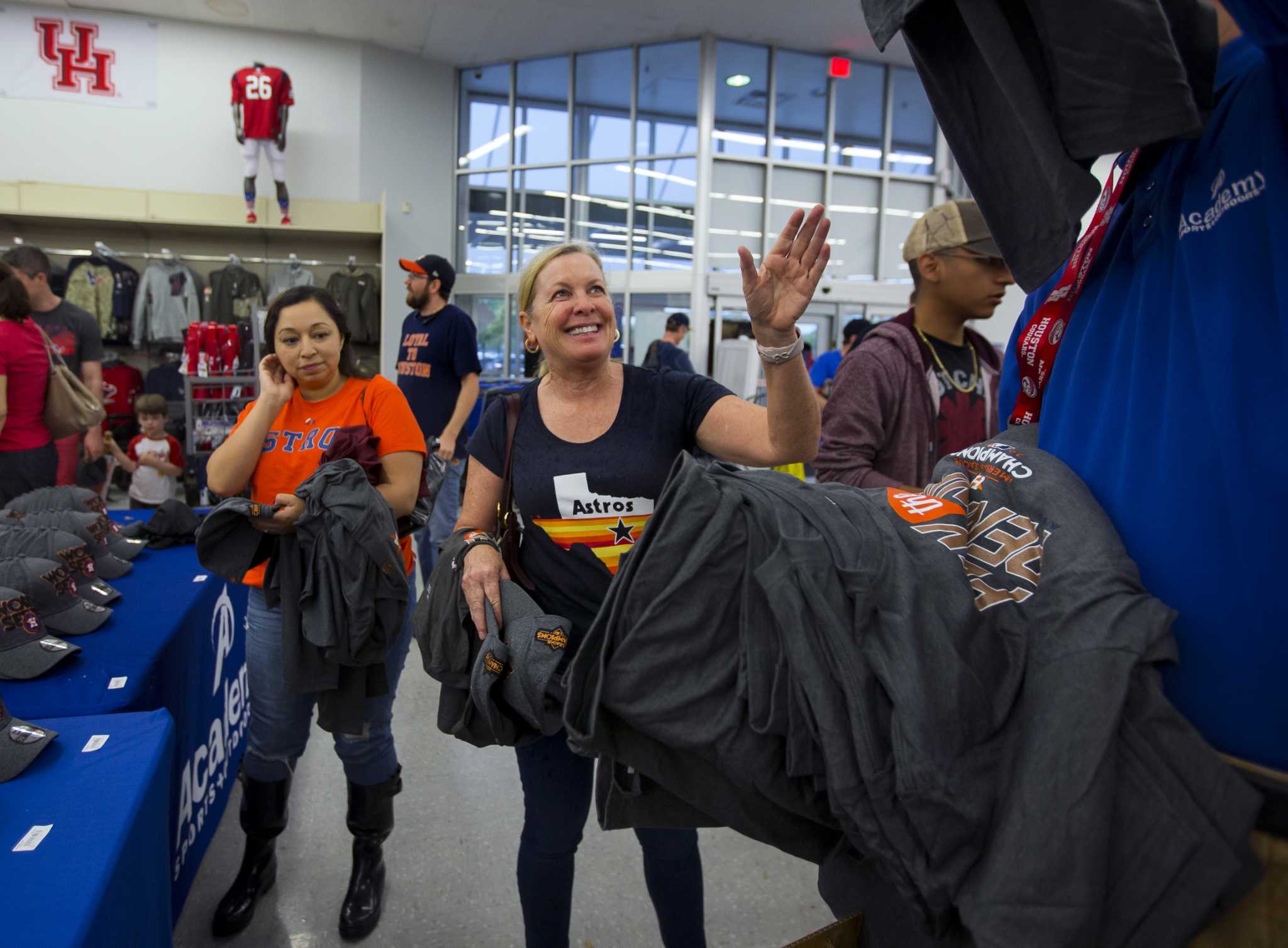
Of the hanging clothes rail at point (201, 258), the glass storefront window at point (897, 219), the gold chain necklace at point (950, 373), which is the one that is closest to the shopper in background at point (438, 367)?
the gold chain necklace at point (950, 373)

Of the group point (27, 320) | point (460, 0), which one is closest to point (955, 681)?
point (27, 320)

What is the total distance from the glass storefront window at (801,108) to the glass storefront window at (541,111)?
9.23 feet

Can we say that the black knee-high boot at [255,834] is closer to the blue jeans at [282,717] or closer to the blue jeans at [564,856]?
the blue jeans at [282,717]

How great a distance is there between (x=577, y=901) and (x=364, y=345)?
8669 millimetres

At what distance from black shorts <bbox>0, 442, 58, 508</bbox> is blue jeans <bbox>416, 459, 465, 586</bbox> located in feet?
5.39

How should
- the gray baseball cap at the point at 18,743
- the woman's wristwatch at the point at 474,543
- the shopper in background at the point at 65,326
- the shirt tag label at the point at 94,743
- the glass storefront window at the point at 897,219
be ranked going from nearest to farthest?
the gray baseball cap at the point at 18,743 < the shirt tag label at the point at 94,743 < the woman's wristwatch at the point at 474,543 < the shopper in background at the point at 65,326 < the glass storefront window at the point at 897,219

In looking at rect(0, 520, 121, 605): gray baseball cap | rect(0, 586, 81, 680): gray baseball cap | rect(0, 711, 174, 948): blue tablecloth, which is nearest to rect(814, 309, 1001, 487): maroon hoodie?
rect(0, 711, 174, 948): blue tablecloth

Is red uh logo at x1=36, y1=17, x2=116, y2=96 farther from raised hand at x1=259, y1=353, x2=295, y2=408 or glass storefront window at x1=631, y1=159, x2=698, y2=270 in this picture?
raised hand at x1=259, y1=353, x2=295, y2=408

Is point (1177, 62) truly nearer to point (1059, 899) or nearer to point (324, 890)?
point (1059, 899)

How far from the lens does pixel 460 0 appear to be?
8594 mm

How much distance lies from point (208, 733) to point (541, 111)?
399 inches

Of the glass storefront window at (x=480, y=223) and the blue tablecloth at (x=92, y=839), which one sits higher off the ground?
the glass storefront window at (x=480, y=223)

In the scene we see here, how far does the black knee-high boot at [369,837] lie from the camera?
205cm

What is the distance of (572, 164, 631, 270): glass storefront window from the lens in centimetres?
1039
